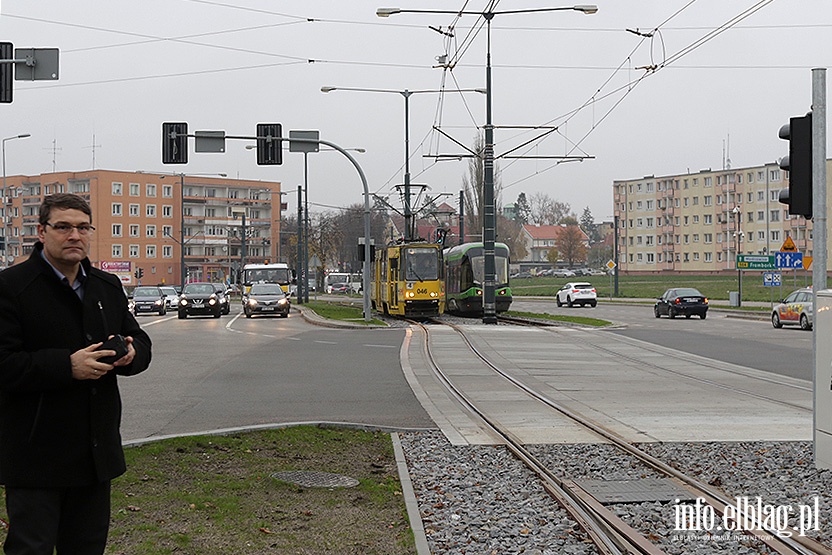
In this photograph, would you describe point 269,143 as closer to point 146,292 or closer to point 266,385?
point 266,385

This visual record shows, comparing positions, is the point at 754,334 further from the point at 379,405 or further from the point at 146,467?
the point at 146,467

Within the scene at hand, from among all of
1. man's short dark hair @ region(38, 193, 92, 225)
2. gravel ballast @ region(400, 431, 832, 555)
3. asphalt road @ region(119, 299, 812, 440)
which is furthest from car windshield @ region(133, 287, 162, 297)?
man's short dark hair @ region(38, 193, 92, 225)

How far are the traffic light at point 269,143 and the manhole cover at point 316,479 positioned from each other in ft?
75.3

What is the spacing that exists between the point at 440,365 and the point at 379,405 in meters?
6.39

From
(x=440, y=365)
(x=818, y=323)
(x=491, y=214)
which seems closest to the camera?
(x=818, y=323)

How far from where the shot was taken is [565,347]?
25594mm

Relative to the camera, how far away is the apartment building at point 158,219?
11206 centimetres

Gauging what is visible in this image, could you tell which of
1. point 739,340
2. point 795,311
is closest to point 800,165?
point 739,340

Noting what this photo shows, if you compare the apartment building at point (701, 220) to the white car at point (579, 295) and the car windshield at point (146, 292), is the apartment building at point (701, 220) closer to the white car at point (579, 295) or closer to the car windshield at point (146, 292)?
the white car at point (579, 295)

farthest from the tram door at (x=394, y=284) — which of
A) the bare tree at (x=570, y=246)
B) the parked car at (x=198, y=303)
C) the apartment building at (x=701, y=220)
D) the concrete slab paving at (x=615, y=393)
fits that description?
the bare tree at (x=570, y=246)

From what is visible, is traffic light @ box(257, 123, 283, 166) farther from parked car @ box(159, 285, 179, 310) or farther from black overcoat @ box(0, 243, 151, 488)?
parked car @ box(159, 285, 179, 310)

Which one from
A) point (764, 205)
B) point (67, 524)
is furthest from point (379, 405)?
point (764, 205)

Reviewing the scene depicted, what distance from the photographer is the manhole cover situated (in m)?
8.49

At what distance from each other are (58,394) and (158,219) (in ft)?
388
